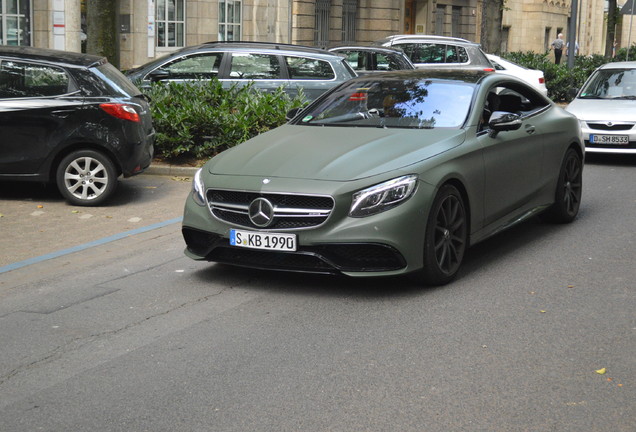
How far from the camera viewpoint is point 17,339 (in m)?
6.14

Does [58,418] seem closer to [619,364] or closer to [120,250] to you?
[619,364]

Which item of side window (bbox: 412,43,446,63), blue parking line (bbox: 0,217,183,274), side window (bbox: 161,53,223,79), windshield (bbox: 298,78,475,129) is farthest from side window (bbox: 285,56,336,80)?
side window (bbox: 412,43,446,63)

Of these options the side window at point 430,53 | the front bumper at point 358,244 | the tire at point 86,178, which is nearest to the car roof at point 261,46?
the tire at point 86,178

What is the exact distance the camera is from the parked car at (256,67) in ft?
50.2

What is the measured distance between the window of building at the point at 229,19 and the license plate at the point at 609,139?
15.6 m

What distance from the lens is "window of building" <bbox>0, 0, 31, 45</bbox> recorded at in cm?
2258

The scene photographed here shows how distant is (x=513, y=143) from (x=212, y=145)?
18.5ft

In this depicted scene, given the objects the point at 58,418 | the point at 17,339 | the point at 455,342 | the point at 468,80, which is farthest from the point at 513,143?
the point at 58,418

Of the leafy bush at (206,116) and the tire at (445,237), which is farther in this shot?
the leafy bush at (206,116)

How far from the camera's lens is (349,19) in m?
34.9

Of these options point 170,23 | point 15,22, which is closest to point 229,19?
point 170,23

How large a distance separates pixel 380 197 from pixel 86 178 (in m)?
4.84

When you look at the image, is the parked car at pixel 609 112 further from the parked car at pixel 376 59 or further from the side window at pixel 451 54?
the side window at pixel 451 54

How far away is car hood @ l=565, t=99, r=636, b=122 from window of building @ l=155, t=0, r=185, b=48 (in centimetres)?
1369
